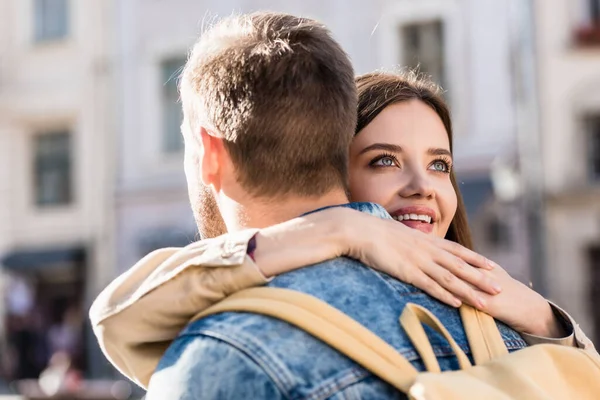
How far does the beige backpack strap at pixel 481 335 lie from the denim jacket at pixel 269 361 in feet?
0.42

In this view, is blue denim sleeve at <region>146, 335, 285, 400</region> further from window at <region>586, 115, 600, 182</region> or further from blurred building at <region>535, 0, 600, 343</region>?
window at <region>586, 115, 600, 182</region>

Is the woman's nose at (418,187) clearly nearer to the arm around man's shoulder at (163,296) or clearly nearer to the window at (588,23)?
the arm around man's shoulder at (163,296)

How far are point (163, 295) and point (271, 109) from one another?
35 centimetres

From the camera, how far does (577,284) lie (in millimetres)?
15180

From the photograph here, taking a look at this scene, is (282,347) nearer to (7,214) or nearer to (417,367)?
(417,367)

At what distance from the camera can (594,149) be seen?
1556 centimetres

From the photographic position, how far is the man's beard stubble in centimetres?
176

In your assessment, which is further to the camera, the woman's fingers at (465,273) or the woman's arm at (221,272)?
the woman's fingers at (465,273)

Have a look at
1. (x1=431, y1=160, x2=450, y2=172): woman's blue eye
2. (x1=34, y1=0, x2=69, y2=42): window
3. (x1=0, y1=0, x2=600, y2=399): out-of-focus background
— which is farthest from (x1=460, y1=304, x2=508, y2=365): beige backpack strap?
(x1=34, y1=0, x2=69, y2=42): window

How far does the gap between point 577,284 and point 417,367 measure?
14390 millimetres

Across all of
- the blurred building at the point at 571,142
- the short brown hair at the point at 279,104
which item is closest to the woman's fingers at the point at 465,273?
the short brown hair at the point at 279,104

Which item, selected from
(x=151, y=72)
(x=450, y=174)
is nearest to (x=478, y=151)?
(x=151, y=72)

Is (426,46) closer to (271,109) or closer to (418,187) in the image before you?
(418,187)

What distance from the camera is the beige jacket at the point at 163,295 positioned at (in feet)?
4.94
